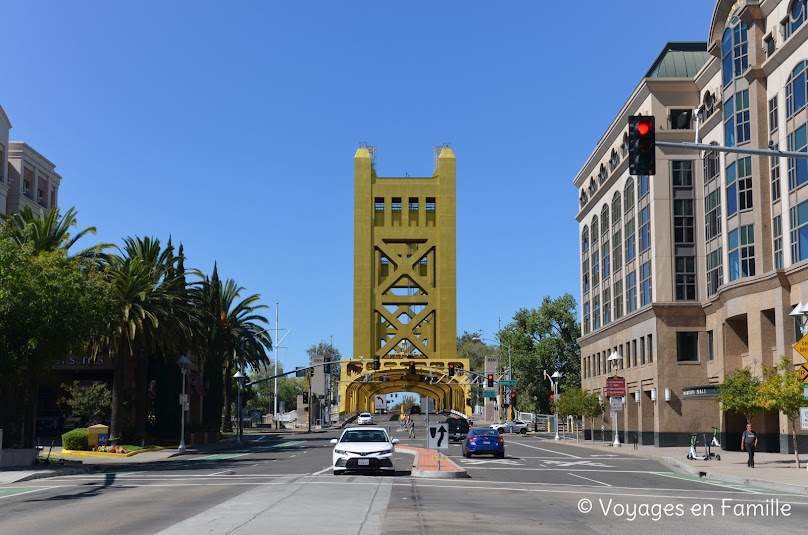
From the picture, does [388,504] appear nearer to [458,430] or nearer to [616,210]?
[458,430]

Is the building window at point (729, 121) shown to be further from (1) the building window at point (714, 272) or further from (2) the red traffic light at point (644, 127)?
(2) the red traffic light at point (644, 127)

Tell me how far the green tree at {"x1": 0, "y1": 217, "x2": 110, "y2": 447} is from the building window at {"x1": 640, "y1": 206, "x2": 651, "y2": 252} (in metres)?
38.0

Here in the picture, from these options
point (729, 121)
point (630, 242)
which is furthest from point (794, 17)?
point (630, 242)

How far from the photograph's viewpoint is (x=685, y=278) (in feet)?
205

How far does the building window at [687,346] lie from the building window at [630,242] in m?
8.74

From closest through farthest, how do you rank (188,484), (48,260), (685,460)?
(188,484)
(48,260)
(685,460)

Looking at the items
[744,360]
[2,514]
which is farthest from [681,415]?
[2,514]

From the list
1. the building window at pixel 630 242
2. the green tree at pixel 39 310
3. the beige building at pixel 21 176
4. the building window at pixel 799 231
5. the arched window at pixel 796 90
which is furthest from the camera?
the beige building at pixel 21 176

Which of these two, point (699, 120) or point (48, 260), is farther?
point (699, 120)

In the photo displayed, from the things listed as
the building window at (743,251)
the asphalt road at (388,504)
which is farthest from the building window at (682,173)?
the asphalt road at (388,504)

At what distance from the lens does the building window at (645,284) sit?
215 feet

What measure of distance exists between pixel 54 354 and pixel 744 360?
36.3m

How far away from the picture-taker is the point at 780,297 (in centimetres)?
4697

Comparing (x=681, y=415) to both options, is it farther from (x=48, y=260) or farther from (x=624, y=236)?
(x=48, y=260)
